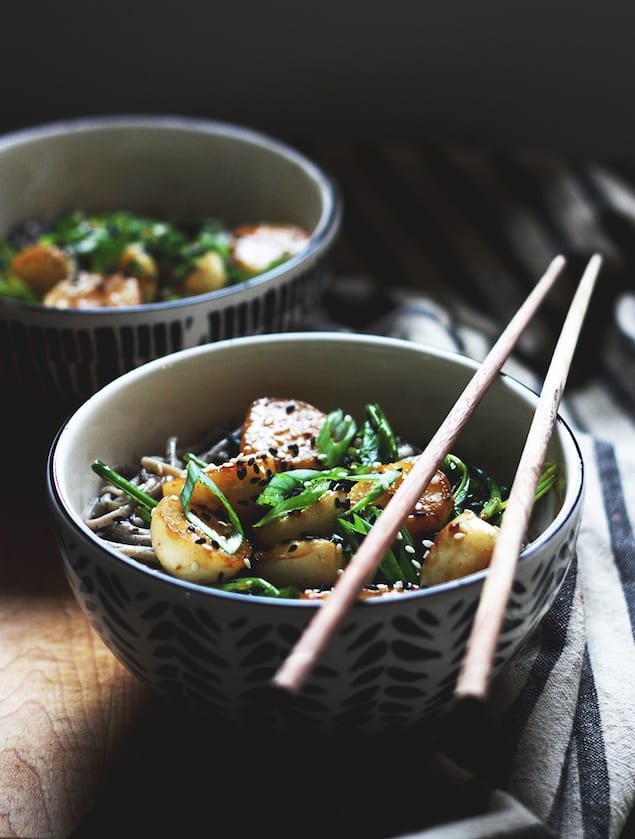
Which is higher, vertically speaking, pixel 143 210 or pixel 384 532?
pixel 384 532

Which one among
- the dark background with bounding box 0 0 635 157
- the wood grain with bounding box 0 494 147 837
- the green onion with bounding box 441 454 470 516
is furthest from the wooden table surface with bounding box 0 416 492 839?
the dark background with bounding box 0 0 635 157

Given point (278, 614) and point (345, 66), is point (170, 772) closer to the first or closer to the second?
point (278, 614)

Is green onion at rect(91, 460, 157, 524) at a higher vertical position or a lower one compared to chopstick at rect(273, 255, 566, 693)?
lower

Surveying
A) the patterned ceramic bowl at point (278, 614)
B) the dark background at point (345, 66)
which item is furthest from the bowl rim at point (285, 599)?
the dark background at point (345, 66)

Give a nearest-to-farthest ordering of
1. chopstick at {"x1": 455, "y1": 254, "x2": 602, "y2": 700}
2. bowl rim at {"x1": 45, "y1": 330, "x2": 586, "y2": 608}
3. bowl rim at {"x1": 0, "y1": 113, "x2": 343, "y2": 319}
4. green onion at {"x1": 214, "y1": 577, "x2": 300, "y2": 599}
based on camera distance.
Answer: chopstick at {"x1": 455, "y1": 254, "x2": 602, "y2": 700}, bowl rim at {"x1": 45, "y1": 330, "x2": 586, "y2": 608}, green onion at {"x1": 214, "y1": 577, "x2": 300, "y2": 599}, bowl rim at {"x1": 0, "y1": 113, "x2": 343, "y2": 319}

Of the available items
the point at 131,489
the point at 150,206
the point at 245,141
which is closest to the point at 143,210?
the point at 150,206

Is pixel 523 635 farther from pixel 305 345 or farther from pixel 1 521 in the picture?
pixel 1 521

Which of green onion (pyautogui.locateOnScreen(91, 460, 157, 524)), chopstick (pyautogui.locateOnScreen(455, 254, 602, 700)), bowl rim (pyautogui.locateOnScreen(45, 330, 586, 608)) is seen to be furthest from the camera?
green onion (pyautogui.locateOnScreen(91, 460, 157, 524))

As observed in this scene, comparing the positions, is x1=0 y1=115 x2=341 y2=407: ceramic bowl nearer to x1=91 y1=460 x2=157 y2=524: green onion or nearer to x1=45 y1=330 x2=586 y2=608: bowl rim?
x1=45 y1=330 x2=586 y2=608: bowl rim
